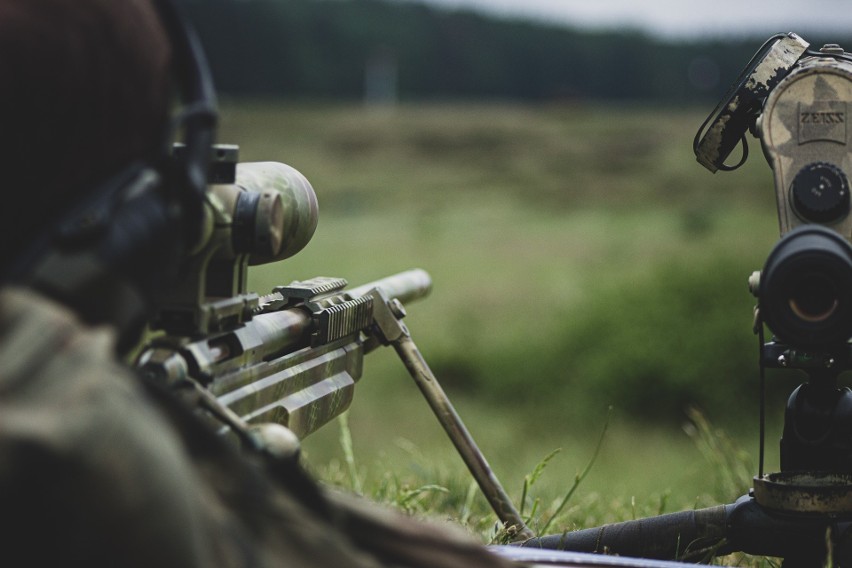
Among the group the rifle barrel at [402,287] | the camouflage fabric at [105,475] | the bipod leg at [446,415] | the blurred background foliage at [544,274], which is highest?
the camouflage fabric at [105,475]

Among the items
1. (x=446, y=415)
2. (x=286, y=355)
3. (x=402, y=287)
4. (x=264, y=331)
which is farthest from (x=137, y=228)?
(x=402, y=287)

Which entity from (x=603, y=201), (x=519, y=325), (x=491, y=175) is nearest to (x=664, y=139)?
(x=491, y=175)

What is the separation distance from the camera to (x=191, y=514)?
1.31 metres

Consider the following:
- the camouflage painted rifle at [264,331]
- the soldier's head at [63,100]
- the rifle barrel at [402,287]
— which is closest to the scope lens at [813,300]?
the camouflage painted rifle at [264,331]

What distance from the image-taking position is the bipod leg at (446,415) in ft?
9.84

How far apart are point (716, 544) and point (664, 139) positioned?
976 inches

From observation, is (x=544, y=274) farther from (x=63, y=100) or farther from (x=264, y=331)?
(x=63, y=100)

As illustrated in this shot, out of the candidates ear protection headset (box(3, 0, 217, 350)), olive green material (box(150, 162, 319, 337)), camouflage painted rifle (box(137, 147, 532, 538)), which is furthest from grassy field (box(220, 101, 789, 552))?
ear protection headset (box(3, 0, 217, 350))

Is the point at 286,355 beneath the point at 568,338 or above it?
above

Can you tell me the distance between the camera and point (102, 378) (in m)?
1.30

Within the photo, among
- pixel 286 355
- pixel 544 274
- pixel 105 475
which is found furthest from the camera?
pixel 544 274

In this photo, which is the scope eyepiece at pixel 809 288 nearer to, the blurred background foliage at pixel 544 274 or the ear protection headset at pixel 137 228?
→ the blurred background foliage at pixel 544 274

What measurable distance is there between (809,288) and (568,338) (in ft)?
21.7

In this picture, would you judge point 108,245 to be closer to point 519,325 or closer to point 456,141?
point 519,325
